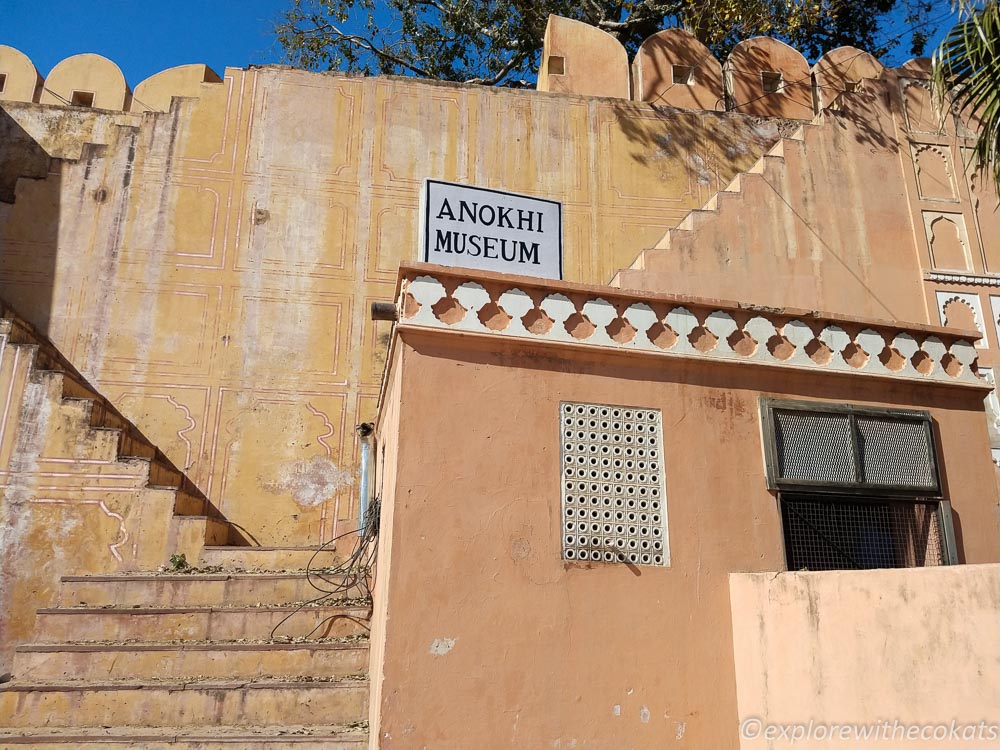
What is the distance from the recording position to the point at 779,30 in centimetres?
1432

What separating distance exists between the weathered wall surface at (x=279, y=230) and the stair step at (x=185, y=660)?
3.10 m

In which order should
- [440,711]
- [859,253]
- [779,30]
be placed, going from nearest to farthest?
[440,711] < [859,253] < [779,30]

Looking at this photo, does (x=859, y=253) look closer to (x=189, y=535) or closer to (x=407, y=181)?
(x=407, y=181)

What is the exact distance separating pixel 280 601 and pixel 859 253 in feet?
21.6

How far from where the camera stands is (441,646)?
467 centimetres

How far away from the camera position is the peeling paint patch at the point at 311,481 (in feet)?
31.3

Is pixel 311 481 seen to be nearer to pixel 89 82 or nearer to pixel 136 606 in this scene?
pixel 136 606

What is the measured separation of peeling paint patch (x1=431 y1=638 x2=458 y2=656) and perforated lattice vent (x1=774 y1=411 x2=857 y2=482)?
7.83 ft

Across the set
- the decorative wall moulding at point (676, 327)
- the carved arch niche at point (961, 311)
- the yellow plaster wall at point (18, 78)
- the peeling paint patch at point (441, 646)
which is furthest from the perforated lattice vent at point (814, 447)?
the yellow plaster wall at point (18, 78)

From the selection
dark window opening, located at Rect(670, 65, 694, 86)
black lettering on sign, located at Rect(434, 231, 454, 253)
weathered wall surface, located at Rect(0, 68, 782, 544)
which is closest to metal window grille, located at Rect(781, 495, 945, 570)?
black lettering on sign, located at Rect(434, 231, 454, 253)

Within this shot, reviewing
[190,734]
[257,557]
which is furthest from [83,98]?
[190,734]

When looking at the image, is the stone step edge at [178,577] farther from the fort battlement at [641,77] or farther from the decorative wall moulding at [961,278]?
the fort battlement at [641,77]

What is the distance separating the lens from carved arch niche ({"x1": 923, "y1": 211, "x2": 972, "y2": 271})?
948 cm

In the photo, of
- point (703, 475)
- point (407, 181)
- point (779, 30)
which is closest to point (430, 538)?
point (703, 475)
